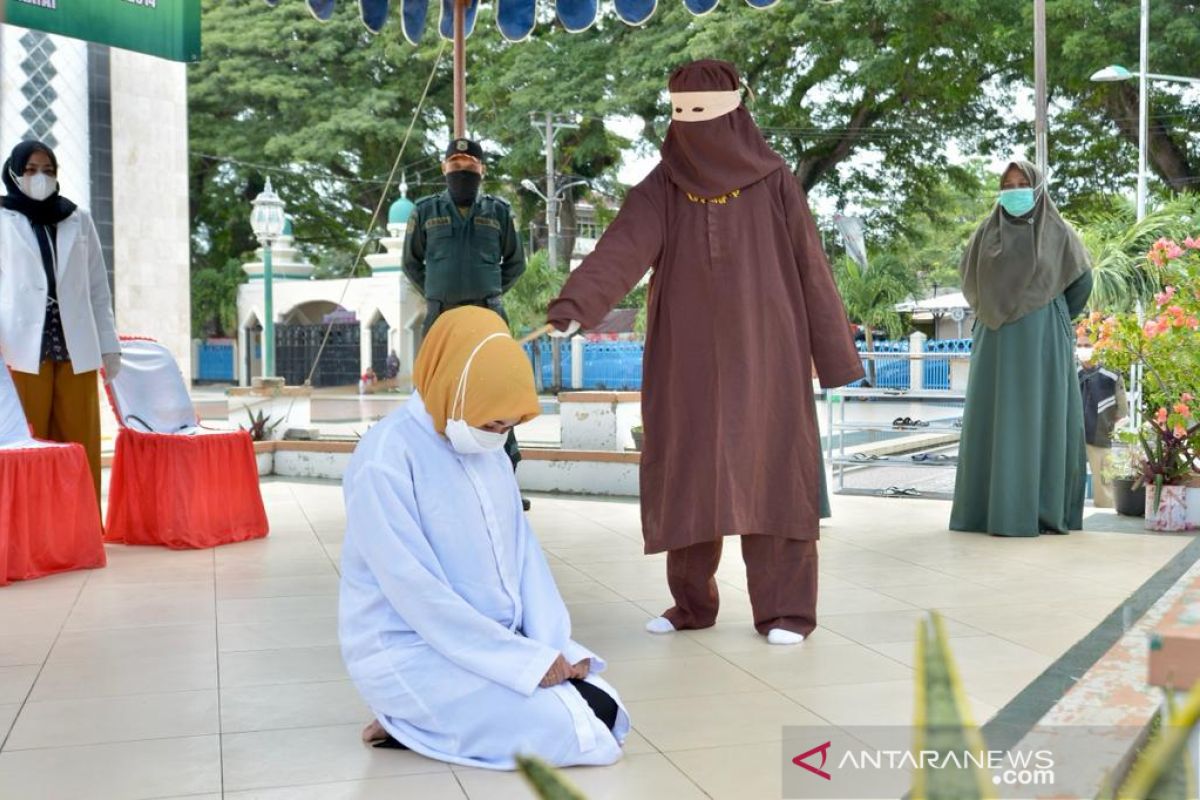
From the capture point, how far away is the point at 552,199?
22.8 meters

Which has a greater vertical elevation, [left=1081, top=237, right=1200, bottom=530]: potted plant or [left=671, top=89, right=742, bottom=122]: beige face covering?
[left=671, top=89, right=742, bottom=122]: beige face covering

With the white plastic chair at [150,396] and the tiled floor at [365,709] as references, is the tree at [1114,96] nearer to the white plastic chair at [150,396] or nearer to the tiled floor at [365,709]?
the tiled floor at [365,709]

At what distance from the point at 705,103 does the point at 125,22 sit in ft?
13.8

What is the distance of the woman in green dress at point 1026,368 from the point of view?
18.3 ft

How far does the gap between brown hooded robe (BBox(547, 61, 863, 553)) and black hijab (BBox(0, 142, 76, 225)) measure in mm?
2844

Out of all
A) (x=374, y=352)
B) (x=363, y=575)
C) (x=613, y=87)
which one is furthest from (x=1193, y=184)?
(x=363, y=575)

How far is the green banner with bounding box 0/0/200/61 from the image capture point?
6.10 meters

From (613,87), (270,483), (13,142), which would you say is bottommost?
(270,483)

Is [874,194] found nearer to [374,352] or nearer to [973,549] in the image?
[374,352]

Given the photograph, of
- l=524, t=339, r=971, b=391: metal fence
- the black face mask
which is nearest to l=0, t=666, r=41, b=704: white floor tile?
the black face mask

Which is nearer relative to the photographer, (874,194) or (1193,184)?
(1193,184)

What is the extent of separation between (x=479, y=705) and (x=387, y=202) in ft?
82.5

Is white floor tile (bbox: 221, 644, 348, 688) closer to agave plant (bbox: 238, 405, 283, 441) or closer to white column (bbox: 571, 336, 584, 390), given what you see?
agave plant (bbox: 238, 405, 283, 441)

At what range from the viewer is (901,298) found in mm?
22641
